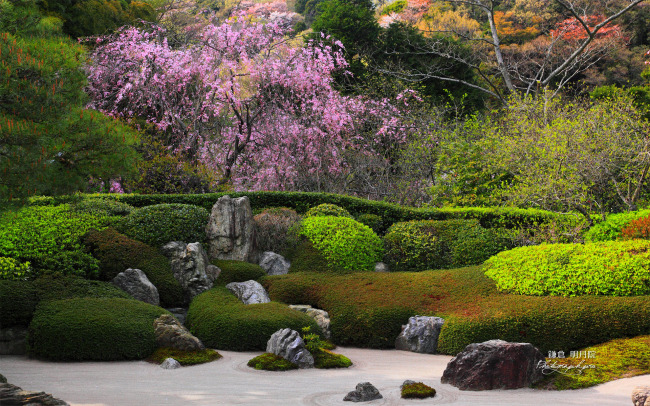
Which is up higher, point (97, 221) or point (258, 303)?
point (97, 221)

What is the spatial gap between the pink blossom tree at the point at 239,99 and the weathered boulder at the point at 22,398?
1006 cm

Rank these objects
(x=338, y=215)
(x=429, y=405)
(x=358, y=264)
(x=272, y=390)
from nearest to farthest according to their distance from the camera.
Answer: (x=429, y=405), (x=272, y=390), (x=358, y=264), (x=338, y=215)

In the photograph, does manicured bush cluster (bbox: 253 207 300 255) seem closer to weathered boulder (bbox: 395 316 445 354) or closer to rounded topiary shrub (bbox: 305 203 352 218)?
rounded topiary shrub (bbox: 305 203 352 218)

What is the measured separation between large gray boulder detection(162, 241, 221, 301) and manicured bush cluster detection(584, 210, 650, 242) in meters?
6.88

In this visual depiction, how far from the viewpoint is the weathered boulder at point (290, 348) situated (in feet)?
22.2

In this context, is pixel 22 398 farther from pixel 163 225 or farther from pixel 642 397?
pixel 163 225

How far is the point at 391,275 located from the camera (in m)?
9.84

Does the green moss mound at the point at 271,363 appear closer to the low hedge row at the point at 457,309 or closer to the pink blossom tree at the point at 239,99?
the low hedge row at the point at 457,309

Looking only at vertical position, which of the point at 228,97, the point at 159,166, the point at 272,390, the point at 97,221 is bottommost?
the point at 272,390

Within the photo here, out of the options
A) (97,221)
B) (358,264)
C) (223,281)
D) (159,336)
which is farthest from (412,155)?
(159,336)

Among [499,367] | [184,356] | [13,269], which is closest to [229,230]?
[13,269]

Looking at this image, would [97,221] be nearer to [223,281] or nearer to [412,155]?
[223,281]

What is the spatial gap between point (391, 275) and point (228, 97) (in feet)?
22.3

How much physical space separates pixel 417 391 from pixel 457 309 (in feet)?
10.9
